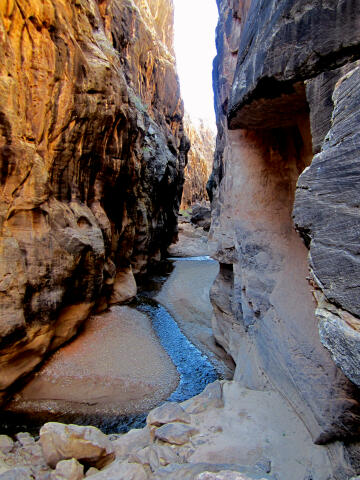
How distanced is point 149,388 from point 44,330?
3.21 meters

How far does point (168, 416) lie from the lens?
4738 millimetres

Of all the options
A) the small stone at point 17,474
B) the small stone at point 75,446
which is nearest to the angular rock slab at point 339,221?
the small stone at point 75,446

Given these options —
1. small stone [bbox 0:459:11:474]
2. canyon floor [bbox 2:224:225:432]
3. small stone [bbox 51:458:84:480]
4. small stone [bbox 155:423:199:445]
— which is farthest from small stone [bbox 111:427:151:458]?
canyon floor [bbox 2:224:225:432]

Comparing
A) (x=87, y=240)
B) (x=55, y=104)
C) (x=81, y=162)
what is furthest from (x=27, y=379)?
(x=55, y=104)

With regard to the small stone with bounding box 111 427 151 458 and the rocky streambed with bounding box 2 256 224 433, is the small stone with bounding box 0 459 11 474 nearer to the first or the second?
the small stone with bounding box 111 427 151 458

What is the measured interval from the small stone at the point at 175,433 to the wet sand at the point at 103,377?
10.5 feet

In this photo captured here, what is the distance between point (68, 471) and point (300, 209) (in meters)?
4.56

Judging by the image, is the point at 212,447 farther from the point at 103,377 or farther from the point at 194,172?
the point at 194,172

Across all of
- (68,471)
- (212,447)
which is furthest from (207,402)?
(68,471)

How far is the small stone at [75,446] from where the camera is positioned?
4305 millimetres

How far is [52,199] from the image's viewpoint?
27.6ft

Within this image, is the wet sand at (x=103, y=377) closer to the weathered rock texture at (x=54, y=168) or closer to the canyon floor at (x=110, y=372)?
the canyon floor at (x=110, y=372)

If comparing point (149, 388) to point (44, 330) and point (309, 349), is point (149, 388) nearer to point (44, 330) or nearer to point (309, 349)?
point (44, 330)

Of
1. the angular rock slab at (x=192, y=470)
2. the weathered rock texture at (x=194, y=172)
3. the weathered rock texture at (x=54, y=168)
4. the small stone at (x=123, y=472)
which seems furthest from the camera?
the weathered rock texture at (x=194, y=172)
